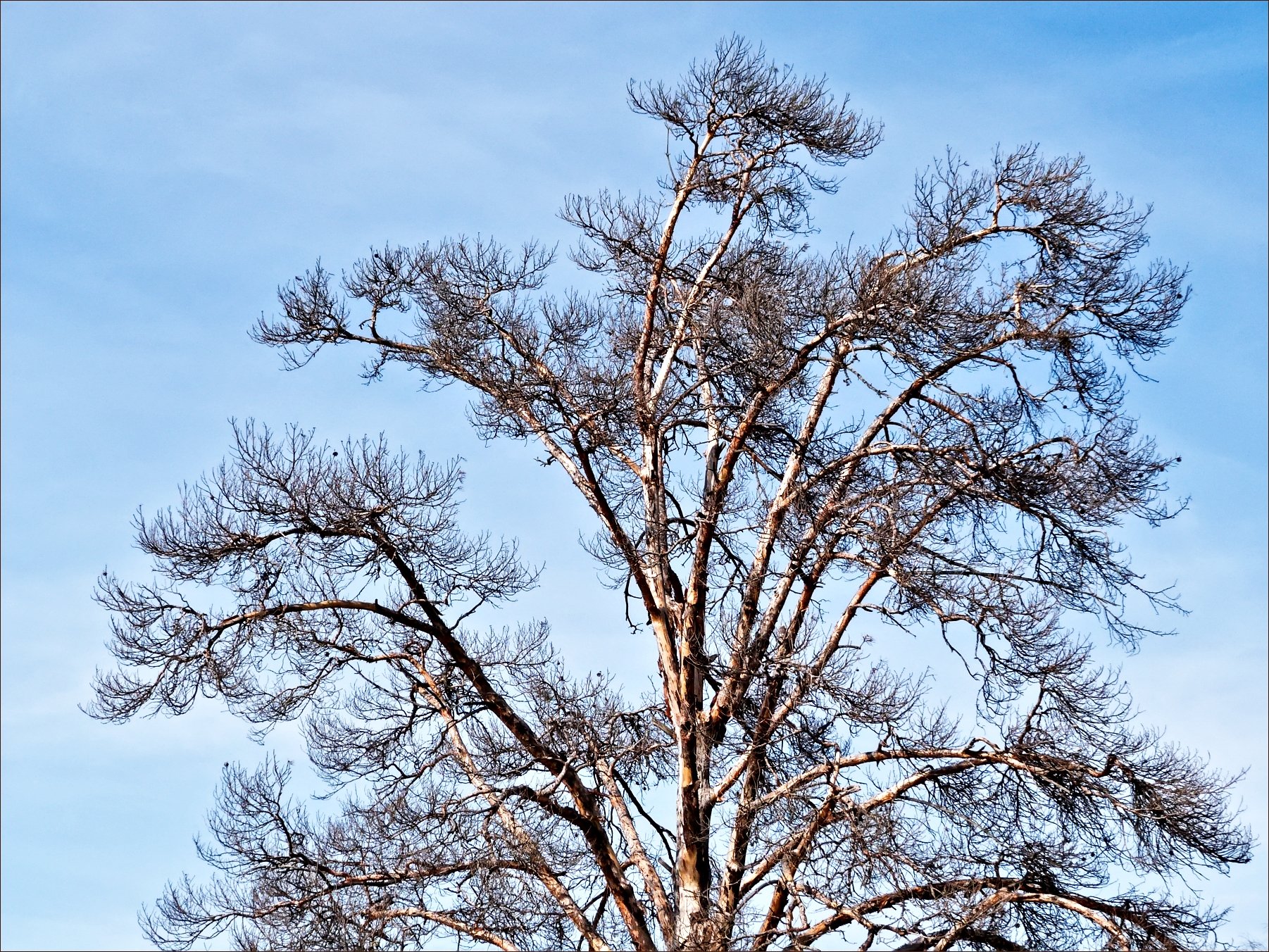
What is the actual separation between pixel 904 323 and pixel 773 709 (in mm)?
3781

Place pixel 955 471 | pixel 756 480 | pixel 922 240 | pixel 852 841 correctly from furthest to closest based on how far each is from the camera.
A: pixel 756 480 < pixel 922 240 < pixel 955 471 < pixel 852 841

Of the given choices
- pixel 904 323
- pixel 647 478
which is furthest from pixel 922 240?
pixel 647 478

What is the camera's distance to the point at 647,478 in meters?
13.8

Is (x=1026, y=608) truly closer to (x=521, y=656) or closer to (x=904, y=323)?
(x=904, y=323)

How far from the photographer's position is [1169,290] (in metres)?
12.9

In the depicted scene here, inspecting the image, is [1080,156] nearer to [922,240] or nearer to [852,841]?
[922,240]

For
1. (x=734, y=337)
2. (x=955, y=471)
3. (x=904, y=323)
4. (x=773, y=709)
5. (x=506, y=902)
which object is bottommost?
(x=506, y=902)

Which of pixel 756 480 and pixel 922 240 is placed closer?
pixel 922 240

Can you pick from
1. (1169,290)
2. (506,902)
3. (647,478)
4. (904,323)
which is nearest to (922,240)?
(904,323)

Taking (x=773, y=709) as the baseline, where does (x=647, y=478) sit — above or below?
above

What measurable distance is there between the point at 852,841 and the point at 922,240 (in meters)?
5.59

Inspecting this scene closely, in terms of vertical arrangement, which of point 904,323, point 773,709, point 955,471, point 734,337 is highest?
point 734,337

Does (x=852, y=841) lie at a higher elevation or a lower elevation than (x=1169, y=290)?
lower

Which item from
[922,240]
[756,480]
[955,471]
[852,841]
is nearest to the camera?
[852,841]
